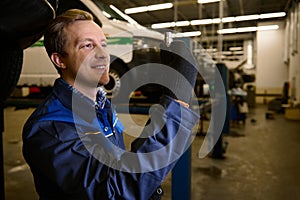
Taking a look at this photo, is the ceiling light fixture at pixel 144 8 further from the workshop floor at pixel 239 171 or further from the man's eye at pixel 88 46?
the workshop floor at pixel 239 171

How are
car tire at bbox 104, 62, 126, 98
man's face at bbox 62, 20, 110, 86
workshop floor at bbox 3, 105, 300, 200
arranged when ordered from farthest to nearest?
car tire at bbox 104, 62, 126, 98 < workshop floor at bbox 3, 105, 300, 200 < man's face at bbox 62, 20, 110, 86

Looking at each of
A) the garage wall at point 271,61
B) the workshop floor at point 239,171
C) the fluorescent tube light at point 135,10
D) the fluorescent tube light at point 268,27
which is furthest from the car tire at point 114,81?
the fluorescent tube light at point 268,27

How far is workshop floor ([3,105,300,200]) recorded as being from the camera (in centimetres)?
208

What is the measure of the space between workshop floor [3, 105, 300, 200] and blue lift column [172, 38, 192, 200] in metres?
0.30

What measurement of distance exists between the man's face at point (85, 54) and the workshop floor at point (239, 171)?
737mm

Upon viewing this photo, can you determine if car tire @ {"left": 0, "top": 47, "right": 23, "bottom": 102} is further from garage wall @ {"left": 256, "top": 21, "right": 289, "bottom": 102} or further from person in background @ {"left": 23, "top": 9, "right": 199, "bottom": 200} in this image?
garage wall @ {"left": 256, "top": 21, "right": 289, "bottom": 102}

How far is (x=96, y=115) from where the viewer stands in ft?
2.29

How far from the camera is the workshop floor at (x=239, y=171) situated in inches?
82.0

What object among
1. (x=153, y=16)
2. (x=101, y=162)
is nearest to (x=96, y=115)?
(x=101, y=162)

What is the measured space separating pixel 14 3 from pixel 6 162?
2.57 meters

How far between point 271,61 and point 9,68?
10.5 m

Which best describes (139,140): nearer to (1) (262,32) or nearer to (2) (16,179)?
(2) (16,179)

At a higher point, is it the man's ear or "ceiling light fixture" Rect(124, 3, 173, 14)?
"ceiling light fixture" Rect(124, 3, 173, 14)

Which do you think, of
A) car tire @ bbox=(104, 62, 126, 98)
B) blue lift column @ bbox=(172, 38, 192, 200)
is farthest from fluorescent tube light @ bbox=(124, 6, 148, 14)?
car tire @ bbox=(104, 62, 126, 98)
